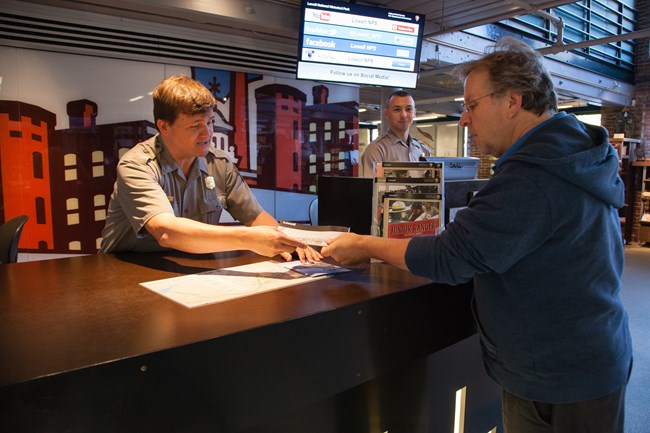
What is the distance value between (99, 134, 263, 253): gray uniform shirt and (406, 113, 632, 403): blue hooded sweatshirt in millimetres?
1056

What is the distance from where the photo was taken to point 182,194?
2.03 m

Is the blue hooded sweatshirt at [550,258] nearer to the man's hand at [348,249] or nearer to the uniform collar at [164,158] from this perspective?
the man's hand at [348,249]

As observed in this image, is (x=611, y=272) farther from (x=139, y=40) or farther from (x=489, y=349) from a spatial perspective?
(x=139, y=40)

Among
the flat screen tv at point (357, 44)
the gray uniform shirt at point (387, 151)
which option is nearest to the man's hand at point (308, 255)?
the gray uniform shirt at point (387, 151)

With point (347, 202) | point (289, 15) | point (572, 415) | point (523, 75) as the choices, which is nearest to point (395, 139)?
point (347, 202)

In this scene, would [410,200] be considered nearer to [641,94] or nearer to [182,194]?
[182,194]

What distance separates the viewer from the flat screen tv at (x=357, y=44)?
415 cm

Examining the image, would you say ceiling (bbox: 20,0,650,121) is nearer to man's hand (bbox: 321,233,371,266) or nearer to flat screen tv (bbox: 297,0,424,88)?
flat screen tv (bbox: 297,0,424,88)

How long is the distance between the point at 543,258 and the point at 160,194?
4.24ft

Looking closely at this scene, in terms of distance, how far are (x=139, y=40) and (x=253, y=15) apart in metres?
1.32

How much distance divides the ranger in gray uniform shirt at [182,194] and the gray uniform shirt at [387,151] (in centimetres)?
168

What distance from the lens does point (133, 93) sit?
196 inches

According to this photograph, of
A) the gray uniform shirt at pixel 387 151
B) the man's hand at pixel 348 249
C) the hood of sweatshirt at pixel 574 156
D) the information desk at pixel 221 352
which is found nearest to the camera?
the information desk at pixel 221 352

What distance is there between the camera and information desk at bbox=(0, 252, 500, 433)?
83 centimetres
